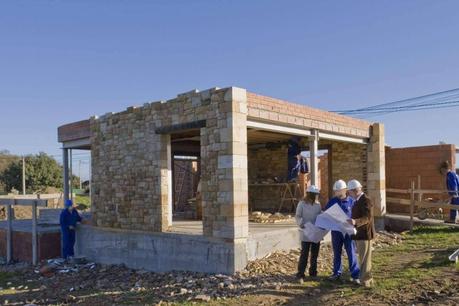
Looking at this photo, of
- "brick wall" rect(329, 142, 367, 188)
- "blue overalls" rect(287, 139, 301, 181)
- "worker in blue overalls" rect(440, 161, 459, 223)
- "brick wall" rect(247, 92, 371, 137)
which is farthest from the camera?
"brick wall" rect(329, 142, 367, 188)

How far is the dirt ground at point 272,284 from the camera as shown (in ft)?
22.0

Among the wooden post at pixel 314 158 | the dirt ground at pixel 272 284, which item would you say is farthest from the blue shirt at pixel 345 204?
the wooden post at pixel 314 158

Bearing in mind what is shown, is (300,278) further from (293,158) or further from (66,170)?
(66,170)

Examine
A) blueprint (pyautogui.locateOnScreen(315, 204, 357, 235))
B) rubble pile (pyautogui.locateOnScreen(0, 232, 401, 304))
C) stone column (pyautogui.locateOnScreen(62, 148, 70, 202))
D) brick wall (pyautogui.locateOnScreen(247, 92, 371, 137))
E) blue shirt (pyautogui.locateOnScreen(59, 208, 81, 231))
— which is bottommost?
rubble pile (pyautogui.locateOnScreen(0, 232, 401, 304))

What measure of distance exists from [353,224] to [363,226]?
8.6 inches

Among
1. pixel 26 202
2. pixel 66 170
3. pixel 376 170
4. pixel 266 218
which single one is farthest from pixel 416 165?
pixel 26 202

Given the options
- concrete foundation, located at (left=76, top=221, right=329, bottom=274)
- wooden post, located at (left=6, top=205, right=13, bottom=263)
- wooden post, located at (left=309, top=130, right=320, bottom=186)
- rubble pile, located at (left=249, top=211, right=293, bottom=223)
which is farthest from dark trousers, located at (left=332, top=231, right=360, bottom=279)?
wooden post, located at (left=6, top=205, right=13, bottom=263)

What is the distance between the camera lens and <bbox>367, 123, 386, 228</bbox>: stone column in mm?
13867

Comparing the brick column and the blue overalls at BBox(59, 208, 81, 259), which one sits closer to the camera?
the brick column

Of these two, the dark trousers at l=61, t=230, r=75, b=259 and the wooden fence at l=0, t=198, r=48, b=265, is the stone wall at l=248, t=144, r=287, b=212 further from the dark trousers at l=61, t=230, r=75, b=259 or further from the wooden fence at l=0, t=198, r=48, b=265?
the wooden fence at l=0, t=198, r=48, b=265

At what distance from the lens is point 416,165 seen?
15062 mm

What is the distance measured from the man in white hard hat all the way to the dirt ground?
0.31 meters

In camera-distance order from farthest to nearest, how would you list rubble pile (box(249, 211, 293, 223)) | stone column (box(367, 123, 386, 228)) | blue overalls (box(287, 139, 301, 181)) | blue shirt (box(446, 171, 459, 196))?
stone column (box(367, 123, 386, 228)), blue overalls (box(287, 139, 301, 181)), blue shirt (box(446, 171, 459, 196)), rubble pile (box(249, 211, 293, 223))

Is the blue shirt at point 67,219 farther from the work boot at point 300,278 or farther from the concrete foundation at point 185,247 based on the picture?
the work boot at point 300,278
